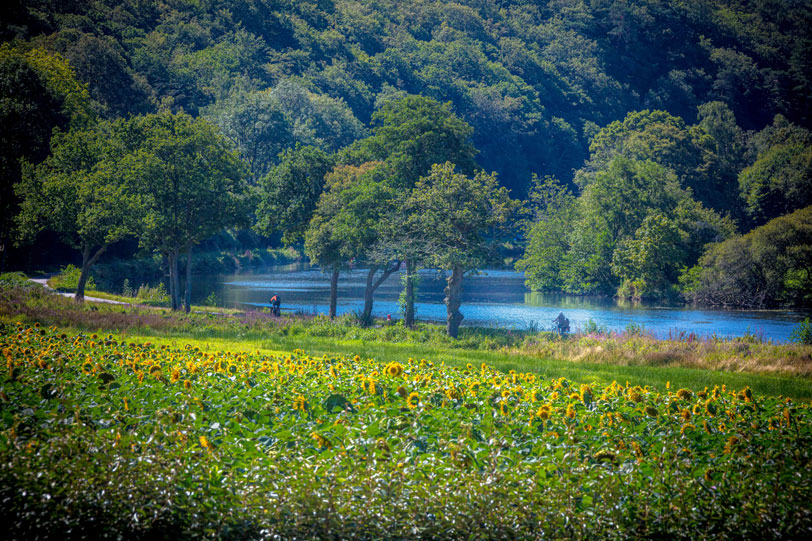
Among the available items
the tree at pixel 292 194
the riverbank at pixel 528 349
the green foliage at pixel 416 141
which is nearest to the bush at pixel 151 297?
the tree at pixel 292 194

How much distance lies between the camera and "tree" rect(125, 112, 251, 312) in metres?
37.3

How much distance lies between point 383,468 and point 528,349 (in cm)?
1675

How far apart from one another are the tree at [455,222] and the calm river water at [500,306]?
359cm

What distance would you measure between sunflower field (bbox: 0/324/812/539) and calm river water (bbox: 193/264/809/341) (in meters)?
24.8

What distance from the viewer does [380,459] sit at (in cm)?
635

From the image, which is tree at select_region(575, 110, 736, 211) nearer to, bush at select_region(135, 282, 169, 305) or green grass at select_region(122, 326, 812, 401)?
bush at select_region(135, 282, 169, 305)

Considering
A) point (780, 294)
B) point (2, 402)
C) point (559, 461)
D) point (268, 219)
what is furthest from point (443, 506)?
point (780, 294)

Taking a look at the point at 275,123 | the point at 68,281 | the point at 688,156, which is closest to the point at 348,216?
the point at 68,281

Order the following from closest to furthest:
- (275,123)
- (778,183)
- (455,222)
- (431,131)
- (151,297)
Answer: (455,222), (431,131), (151,297), (778,183), (275,123)

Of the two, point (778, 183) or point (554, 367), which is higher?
→ point (778, 183)

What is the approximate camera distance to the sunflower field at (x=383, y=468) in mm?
5898

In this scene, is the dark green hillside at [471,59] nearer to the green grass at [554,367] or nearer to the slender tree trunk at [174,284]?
the slender tree trunk at [174,284]

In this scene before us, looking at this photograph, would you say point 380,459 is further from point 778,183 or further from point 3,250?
point 778,183

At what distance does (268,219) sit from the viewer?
131 feet
